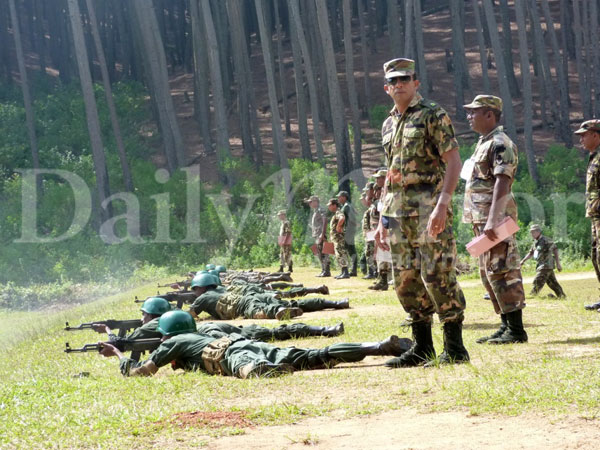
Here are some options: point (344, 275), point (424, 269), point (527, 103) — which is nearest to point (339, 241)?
point (344, 275)

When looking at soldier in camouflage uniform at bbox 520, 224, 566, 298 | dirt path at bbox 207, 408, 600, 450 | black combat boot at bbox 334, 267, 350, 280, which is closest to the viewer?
dirt path at bbox 207, 408, 600, 450

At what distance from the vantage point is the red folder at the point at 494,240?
7.24 m

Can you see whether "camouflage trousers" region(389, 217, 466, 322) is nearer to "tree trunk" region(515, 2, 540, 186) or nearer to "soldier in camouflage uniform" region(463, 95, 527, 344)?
"soldier in camouflage uniform" region(463, 95, 527, 344)

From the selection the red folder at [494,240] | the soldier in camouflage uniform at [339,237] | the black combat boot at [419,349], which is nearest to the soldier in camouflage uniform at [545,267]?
the red folder at [494,240]

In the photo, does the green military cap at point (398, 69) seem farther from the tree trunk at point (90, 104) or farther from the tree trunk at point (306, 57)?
the tree trunk at point (90, 104)

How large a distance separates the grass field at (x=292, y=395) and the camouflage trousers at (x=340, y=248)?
10.9 m

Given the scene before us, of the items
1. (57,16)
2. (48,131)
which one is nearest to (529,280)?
(48,131)

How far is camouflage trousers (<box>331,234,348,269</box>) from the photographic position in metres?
20.3

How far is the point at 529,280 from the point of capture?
674 inches

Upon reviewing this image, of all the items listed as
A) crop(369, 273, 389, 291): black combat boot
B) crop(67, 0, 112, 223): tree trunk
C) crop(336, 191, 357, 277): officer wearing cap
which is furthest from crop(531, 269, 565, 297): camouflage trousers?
crop(67, 0, 112, 223): tree trunk

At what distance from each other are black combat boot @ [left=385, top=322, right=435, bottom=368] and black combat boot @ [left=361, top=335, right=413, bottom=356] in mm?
164

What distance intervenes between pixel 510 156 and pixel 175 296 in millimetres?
7167

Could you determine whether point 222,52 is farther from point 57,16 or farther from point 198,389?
point 198,389

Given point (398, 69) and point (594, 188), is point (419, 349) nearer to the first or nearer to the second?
point (398, 69)
